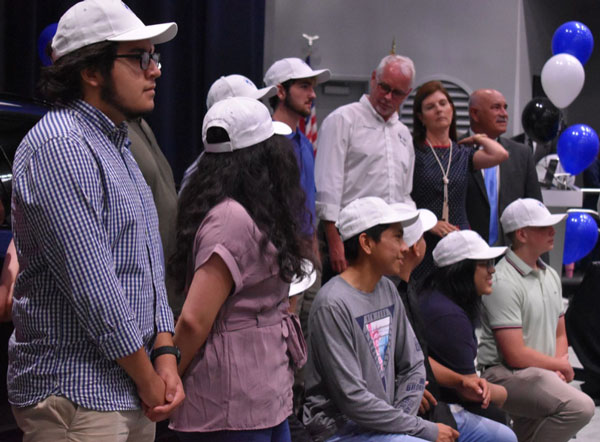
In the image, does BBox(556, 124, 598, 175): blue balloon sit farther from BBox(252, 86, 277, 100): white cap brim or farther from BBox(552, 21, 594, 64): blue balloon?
BBox(252, 86, 277, 100): white cap brim

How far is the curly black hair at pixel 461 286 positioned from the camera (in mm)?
2980

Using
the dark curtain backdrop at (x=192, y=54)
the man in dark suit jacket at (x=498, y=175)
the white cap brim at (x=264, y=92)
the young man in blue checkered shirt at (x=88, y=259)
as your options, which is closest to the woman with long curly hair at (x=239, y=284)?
the young man in blue checkered shirt at (x=88, y=259)

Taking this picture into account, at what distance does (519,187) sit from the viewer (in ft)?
13.1

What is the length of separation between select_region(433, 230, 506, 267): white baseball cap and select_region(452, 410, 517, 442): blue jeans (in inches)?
22.8

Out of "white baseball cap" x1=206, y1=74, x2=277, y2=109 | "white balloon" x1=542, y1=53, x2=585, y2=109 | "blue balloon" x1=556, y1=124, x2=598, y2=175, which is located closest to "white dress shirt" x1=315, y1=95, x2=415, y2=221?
"white baseball cap" x1=206, y1=74, x2=277, y2=109

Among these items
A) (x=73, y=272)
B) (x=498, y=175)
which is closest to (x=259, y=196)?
(x=73, y=272)

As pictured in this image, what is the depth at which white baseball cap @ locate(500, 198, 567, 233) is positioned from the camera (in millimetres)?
3383

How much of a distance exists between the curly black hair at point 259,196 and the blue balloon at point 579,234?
444cm

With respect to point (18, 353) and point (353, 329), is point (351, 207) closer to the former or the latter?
point (353, 329)

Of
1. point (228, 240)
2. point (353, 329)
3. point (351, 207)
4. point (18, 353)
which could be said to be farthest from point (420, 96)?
point (18, 353)

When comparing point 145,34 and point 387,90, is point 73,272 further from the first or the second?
point 387,90

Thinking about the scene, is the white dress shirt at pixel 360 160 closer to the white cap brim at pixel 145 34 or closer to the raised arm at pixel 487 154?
the raised arm at pixel 487 154

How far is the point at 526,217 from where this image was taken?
3404 mm

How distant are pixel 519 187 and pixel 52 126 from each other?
9.85 ft
